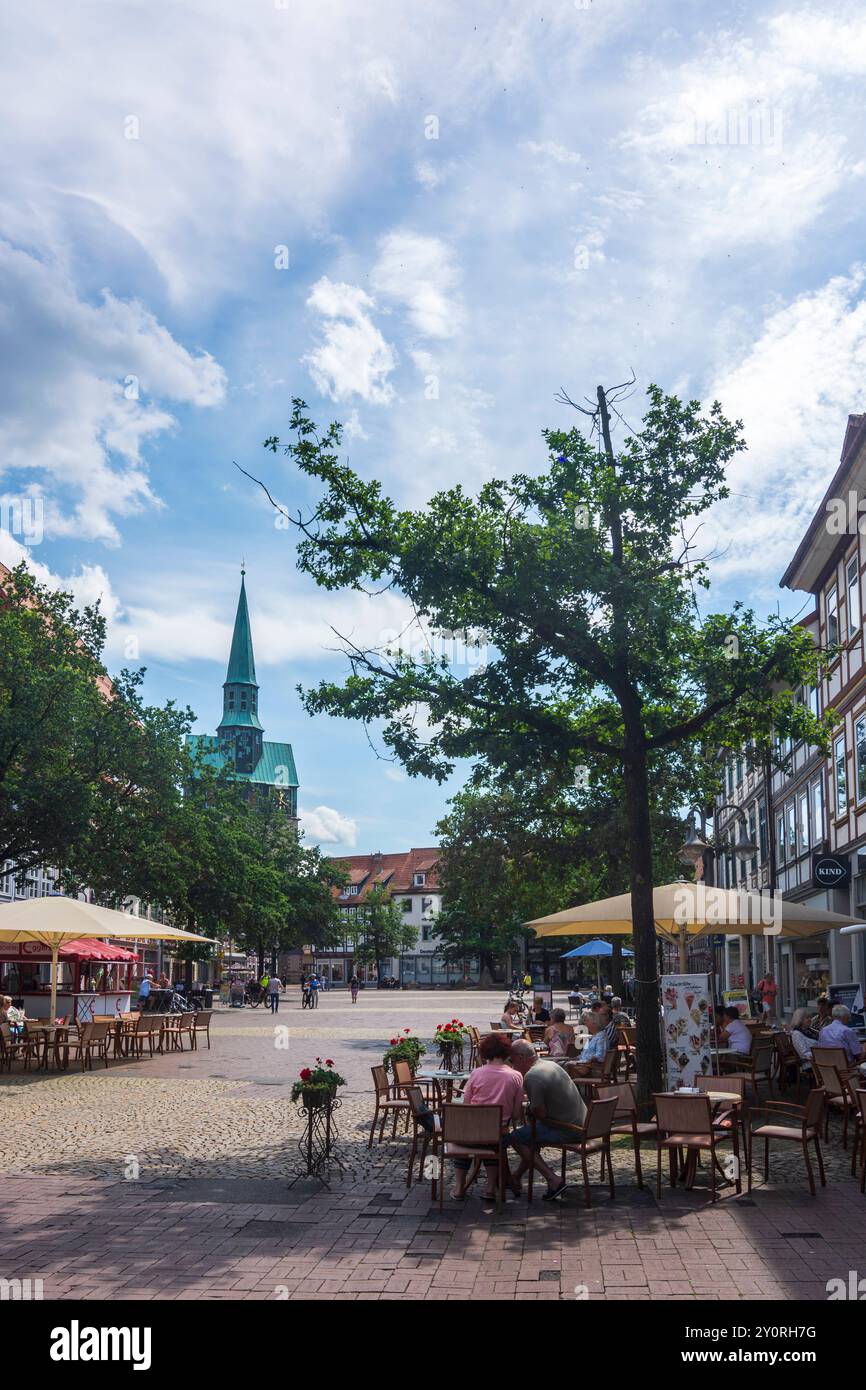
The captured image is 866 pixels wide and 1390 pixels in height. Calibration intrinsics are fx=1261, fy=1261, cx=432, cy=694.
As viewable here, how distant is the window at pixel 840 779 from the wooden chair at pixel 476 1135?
70.6 feet

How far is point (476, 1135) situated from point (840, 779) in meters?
22.6

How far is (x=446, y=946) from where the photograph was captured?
10525 centimetres

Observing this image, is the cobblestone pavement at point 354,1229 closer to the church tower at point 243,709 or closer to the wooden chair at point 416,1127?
the wooden chair at point 416,1127

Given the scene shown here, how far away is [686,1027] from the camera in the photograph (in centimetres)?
1384

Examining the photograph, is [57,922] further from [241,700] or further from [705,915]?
[241,700]

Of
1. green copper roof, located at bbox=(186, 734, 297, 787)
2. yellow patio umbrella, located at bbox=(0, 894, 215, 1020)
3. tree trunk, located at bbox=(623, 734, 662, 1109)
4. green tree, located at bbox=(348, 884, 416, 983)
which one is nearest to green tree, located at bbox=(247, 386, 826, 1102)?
tree trunk, located at bbox=(623, 734, 662, 1109)

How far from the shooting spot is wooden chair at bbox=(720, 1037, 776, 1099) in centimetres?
1554

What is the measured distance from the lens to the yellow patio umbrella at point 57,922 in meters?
21.9

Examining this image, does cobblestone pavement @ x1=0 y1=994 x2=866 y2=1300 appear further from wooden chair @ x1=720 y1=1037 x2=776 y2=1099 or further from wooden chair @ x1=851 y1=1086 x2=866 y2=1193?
wooden chair @ x1=720 y1=1037 x2=776 y2=1099

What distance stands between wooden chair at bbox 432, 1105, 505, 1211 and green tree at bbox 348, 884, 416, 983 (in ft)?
321
